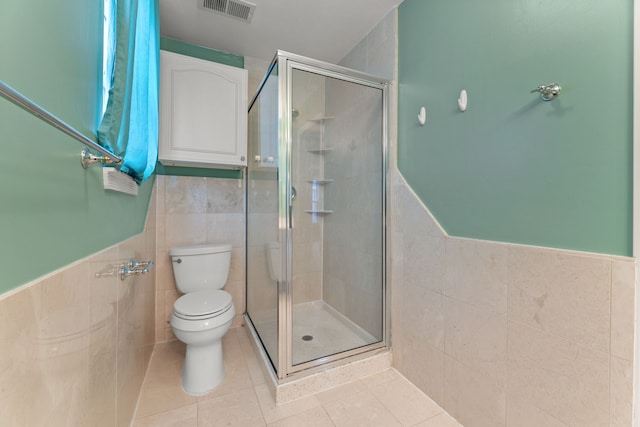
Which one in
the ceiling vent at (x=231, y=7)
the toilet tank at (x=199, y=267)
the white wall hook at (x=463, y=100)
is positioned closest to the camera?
the white wall hook at (x=463, y=100)

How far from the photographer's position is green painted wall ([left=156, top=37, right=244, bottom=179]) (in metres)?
2.02

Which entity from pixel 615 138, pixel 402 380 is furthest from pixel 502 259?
pixel 402 380

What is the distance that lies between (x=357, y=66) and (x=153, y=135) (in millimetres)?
1607

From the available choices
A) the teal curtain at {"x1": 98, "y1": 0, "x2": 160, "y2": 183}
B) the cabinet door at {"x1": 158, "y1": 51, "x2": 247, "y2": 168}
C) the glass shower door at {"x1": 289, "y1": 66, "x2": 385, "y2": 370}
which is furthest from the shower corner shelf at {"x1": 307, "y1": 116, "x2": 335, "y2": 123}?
the teal curtain at {"x1": 98, "y1": 0, "x2": 160, "y2": 183}

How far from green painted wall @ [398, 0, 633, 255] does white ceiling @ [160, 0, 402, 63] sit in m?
0.48

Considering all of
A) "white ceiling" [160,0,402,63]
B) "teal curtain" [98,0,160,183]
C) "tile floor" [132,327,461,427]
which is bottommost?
"tile floor" [132,327,461,427]

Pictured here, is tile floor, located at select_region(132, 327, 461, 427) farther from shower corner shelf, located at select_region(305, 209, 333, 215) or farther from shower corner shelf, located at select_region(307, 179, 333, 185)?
shower corner shelf, located at select_region(307, 179, 333, 185)

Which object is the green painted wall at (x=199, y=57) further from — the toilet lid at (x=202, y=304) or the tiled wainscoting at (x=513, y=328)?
the tiled wainscoting at (x=513, y=328)

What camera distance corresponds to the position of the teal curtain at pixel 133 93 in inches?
32.4

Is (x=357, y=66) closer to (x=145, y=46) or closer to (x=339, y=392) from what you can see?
(x=145, y=46)

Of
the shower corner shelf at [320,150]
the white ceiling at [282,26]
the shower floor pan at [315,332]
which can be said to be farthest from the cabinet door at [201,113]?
the shower floor pan at [315,332]

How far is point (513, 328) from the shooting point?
105 centimetres

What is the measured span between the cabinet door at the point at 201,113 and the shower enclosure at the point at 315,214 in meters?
0.14

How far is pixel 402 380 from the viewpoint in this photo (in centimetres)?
156
